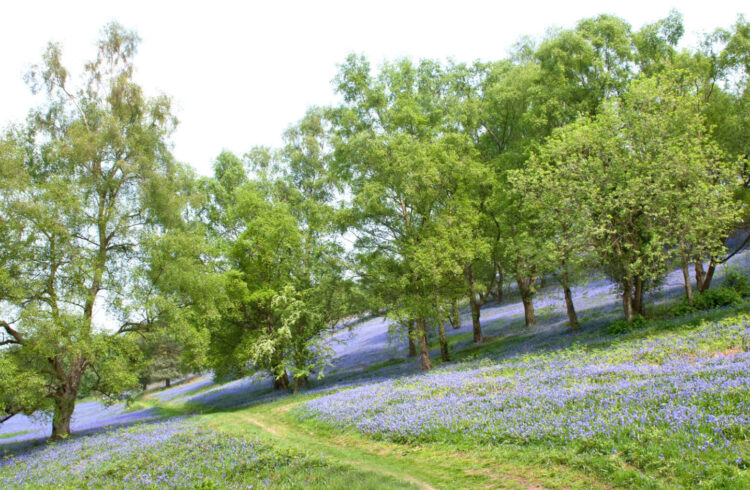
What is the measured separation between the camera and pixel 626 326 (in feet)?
75.4

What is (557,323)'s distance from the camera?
104 feet

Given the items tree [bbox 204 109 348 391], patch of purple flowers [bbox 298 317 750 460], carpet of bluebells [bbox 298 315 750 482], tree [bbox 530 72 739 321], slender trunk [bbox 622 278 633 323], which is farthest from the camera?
tree [bbox 204 109 348 391]

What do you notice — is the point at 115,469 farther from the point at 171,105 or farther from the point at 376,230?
the point at 171,105

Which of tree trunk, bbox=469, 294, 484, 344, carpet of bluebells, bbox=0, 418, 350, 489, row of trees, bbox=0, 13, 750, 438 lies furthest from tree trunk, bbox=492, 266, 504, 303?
carpet of bluebells, bbox=0, 418, 350, 489

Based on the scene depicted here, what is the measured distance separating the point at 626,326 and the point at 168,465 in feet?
70.1

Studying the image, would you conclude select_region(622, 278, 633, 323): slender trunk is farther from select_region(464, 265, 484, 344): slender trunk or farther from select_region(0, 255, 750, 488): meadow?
select_region(464, 265, 484, 344): slender trunk

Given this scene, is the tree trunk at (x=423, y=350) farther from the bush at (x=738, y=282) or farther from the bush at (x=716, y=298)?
the bush at (x=738, y=282)

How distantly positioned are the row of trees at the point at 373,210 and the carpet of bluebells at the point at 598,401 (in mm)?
6564

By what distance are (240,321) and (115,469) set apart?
68.0ft

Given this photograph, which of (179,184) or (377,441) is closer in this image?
(377,441)

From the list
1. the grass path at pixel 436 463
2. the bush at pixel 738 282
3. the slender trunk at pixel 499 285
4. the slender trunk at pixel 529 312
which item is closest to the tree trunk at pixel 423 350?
the slender trunk at pixel 529 312

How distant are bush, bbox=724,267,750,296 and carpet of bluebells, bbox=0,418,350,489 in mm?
24598

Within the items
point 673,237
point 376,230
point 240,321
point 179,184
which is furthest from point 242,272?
point 673,237

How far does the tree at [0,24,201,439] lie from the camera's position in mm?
21234
